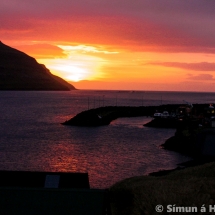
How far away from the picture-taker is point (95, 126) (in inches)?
3519

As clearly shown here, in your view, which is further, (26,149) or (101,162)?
(26,149)

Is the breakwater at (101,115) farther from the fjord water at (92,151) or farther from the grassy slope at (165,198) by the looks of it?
the grassy slope at (165,198)

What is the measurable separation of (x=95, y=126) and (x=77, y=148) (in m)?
30.2

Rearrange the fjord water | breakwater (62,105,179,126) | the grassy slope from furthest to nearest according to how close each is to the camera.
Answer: breakwater (62,105,179,126), the fjord water, the grassy slope

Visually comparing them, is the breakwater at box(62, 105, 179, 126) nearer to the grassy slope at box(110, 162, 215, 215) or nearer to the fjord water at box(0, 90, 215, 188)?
the fjord water at box(0, 90, 215, 188)

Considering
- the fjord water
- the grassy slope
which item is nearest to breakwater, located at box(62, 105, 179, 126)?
the fjord water

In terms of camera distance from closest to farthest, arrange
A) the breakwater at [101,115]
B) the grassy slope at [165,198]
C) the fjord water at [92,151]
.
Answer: the grassy slope at [165,198] < the fjord water at [92,151] < the breakwater at [101,115]

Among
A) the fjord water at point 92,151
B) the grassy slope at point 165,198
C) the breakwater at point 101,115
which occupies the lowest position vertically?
the fjord water at point 92,151

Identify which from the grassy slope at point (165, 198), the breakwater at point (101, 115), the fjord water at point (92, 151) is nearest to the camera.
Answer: the grassy slope at point (165, 198)

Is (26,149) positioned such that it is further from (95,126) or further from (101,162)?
(95,126)

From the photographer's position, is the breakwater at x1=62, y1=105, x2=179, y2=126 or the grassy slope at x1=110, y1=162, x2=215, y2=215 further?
the breakwater at x1=62, y1=105, x2=179, y2=126

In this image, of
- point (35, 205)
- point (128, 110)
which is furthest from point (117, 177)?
point (128, 110)

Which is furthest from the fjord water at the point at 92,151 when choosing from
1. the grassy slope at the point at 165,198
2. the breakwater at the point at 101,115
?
the grassy slope at the point at 165,198

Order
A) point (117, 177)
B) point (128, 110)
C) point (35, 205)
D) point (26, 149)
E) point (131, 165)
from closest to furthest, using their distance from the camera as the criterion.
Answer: point (35, 205), point (117, 177), point (131, 165), point (26, 149), point (128, 110)
